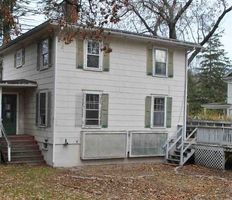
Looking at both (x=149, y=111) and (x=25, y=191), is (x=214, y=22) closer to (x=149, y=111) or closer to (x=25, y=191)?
(x=149, y=111)

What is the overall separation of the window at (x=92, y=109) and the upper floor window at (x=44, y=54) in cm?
214

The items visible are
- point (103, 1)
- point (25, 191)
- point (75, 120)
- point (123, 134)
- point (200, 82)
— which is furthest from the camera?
point (200, 82)

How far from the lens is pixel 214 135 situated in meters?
17.9

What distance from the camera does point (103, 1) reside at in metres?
8.66

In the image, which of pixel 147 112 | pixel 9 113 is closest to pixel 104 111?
pixel 147 112

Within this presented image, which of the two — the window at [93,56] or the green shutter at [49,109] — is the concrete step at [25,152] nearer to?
the green shutter at [49,109]

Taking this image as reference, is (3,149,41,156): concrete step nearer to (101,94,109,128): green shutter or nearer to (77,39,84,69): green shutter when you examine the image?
(101,94,109,128): green shutter

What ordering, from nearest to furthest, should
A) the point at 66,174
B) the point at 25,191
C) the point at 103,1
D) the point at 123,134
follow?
the point at 103,1, the point at 25,191, the point at 66,174, the point at 123,134

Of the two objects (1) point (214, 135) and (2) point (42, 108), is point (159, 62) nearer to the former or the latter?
(1) point (214, 135)

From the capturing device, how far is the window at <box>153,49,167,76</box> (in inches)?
757

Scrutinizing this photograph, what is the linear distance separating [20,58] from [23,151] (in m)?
5.56

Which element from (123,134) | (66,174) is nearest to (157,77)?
(123,134)

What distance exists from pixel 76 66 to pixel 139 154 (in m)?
4.91

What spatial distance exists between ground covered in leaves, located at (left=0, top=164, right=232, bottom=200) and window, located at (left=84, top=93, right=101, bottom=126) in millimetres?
1891
